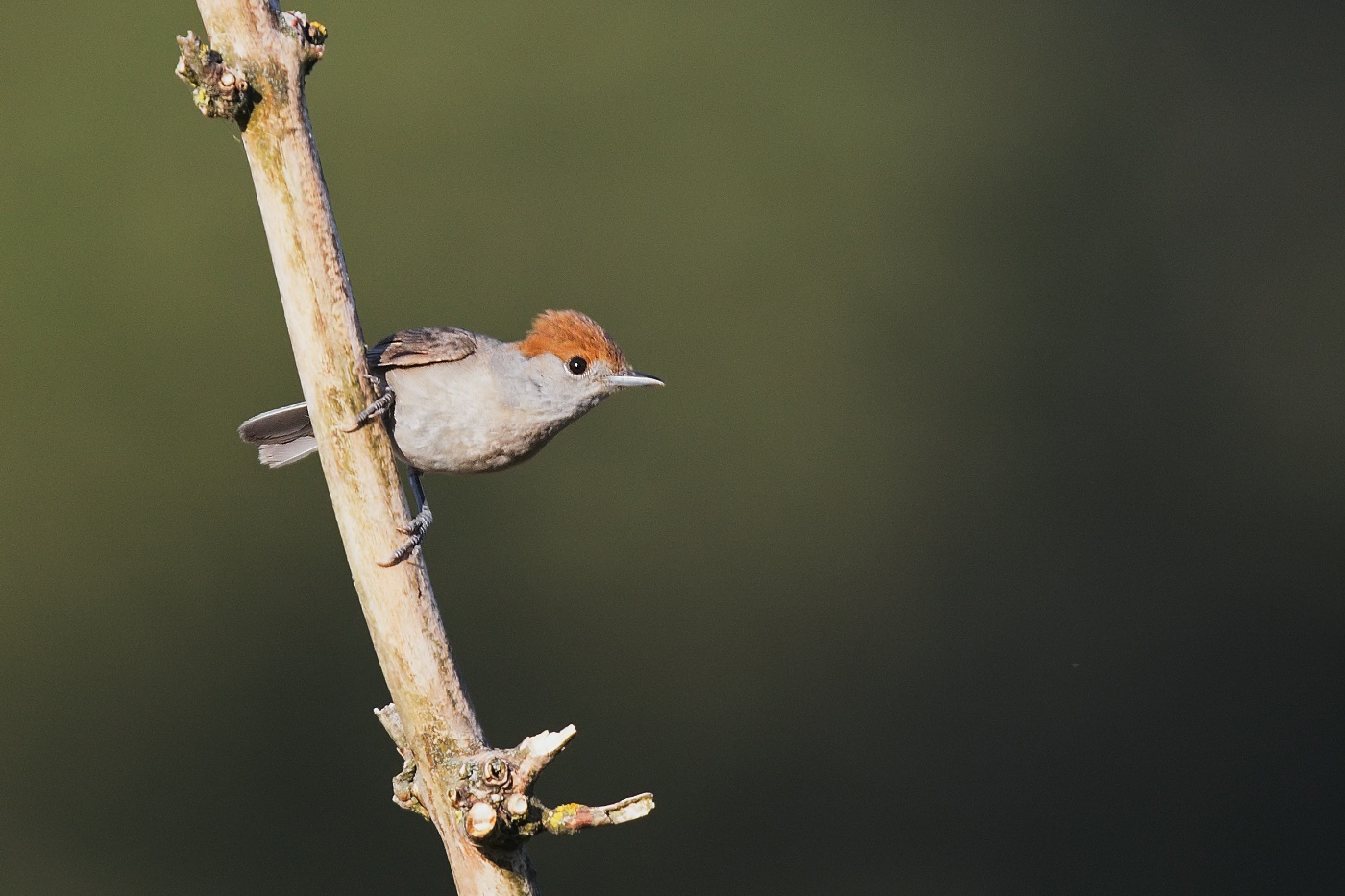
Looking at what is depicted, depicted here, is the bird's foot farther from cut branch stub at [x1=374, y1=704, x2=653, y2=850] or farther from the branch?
cut branch stub at [x1=374, y1=704, x2=653, y2=850]

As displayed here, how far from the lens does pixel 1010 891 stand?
23.0 ft

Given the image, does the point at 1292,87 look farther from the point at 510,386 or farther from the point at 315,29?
the point at 315,29

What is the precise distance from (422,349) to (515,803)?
138cm

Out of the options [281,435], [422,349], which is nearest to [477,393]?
[422,349]

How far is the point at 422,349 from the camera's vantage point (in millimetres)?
3717

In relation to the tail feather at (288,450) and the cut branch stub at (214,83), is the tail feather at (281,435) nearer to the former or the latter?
the tail feather at (288,450)

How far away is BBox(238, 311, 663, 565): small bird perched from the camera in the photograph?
142 inches

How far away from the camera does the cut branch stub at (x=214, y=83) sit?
2.64 metres

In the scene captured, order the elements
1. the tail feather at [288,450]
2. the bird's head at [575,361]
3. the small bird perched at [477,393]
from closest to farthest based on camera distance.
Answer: the small bird perched at [477,393] → the bird's head at [575,361] → the tail feather at [288,450]

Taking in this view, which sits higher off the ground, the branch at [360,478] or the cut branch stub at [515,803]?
the branch at [360,478]

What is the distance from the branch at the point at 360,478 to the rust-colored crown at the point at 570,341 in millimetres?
911

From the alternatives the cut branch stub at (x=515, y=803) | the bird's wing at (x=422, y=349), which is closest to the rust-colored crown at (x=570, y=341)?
the bird's wing at (x=422, y=349)

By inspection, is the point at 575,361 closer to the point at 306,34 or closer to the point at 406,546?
the point at 406,546

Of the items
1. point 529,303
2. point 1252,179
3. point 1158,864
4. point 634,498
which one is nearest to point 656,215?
point 529,303
